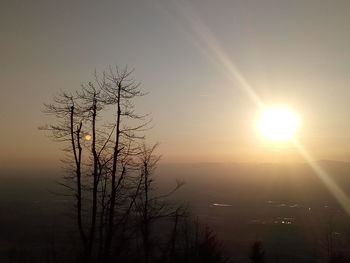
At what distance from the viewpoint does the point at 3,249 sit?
6888 cm

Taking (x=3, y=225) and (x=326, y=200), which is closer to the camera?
(x=3, y=225)

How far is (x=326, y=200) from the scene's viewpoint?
501ft

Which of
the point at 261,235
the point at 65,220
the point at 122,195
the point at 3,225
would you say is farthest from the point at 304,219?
the point at 122,195

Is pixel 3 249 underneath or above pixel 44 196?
underneath

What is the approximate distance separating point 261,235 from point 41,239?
4568cm

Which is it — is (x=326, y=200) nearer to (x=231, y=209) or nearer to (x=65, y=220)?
(x=231, y=209)

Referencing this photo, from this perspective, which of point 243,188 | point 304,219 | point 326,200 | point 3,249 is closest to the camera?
point 3,249

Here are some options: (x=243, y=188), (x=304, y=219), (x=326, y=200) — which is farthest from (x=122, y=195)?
(x=243, y=188)

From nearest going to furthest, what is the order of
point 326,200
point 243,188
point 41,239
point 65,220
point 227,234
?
1. point 41,239
2. point 227,234
3. point 65,220
4. point 326,200
5. point 243,188

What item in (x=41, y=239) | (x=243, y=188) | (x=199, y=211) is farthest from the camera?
(x=243, y=188)

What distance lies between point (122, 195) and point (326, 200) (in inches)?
5935

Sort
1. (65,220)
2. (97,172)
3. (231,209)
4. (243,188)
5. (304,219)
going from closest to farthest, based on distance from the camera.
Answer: (97,172) → (65,220) → (304,219) → (231,209) → (243,188)

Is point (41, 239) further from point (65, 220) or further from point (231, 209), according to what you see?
point (231, 209)

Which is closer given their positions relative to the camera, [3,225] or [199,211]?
[3,225]
